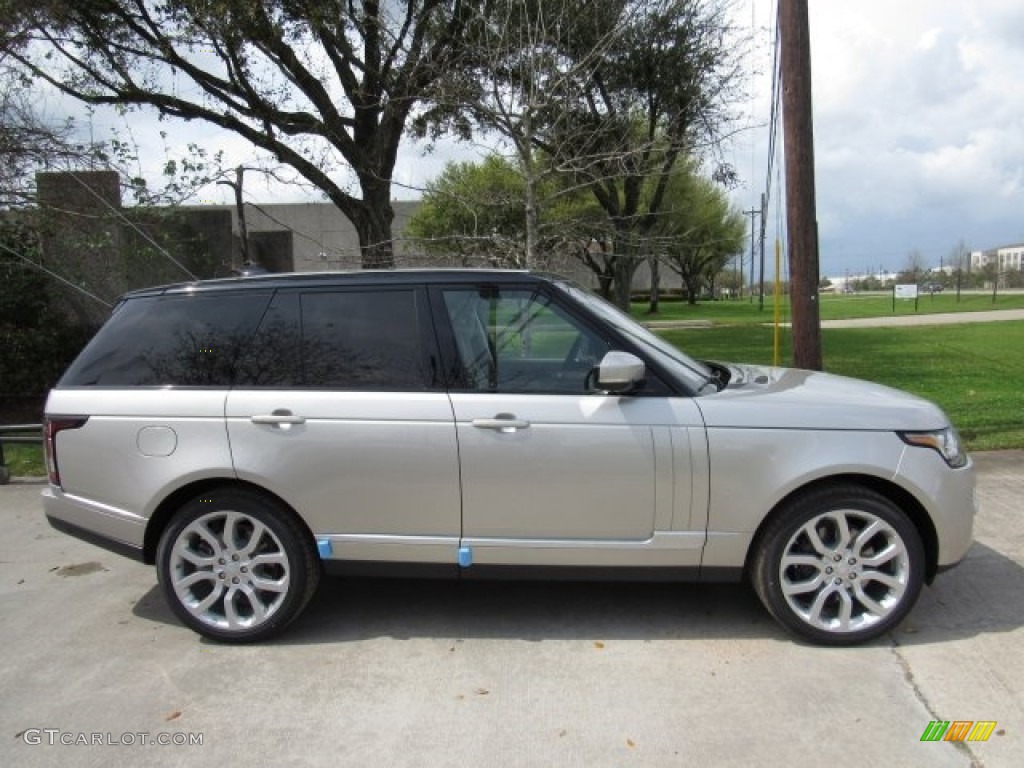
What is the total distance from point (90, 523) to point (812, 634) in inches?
143

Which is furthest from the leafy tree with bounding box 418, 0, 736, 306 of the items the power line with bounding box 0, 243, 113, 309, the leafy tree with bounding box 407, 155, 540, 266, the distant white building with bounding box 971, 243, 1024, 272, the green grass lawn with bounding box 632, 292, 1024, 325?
the distant white building with bounding box 971, 243, 1024, 272

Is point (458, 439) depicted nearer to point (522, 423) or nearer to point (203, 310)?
point (522, 423)

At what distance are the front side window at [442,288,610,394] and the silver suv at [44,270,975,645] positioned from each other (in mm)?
11

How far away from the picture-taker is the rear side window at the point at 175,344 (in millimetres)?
4074

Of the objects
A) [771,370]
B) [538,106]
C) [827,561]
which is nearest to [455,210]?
[538,106]

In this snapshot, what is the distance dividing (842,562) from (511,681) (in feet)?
5.30

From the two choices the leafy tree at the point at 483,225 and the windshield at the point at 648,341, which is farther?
the leafy tree at the point at 483,225

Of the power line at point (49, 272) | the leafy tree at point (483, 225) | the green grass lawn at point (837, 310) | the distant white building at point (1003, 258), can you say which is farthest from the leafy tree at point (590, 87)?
the distant white building at point (1003, 258)

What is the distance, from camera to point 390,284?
405 centimetres

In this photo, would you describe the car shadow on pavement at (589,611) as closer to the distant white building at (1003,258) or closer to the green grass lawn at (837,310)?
the green grass lawn at (837,310)

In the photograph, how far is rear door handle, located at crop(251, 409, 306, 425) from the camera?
3859 millimetres

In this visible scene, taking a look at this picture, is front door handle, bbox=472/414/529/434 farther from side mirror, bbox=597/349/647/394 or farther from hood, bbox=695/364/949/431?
hood, bbox=695/364/949/431

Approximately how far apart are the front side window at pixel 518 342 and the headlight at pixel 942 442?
1454 mm

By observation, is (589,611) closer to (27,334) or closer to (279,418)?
(279,418)
